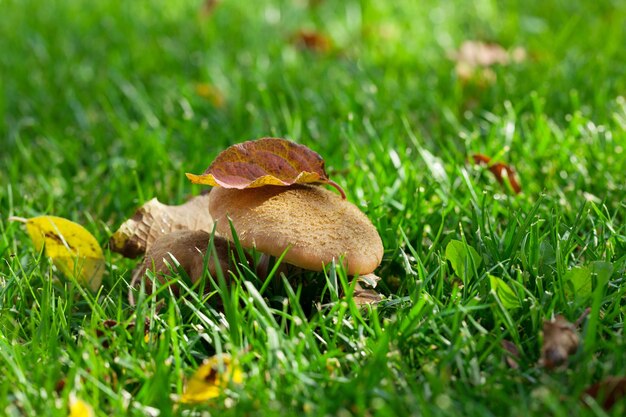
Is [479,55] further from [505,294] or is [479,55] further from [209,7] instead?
[505,294]

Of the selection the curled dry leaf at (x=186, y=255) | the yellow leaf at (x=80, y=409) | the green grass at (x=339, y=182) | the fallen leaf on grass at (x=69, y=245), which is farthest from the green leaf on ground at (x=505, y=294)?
the fallen leaf on grass at (x=69, y=245)

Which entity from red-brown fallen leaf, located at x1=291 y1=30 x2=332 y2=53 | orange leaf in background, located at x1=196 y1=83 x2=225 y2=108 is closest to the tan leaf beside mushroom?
orange leaf in background, located at x1=196 y1=83 x2=225 y2=108

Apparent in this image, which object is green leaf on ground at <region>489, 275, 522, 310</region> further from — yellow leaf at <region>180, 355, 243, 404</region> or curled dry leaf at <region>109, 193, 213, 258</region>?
curled dry leaf at <region>109, 193, 213, 258</region>

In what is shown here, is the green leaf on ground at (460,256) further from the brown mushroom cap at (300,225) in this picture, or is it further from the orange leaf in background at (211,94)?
the orange leaf in background at (211,94)

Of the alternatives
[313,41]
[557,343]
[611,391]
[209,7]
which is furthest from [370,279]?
[209,7]

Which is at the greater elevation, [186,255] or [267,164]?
[267,164]
